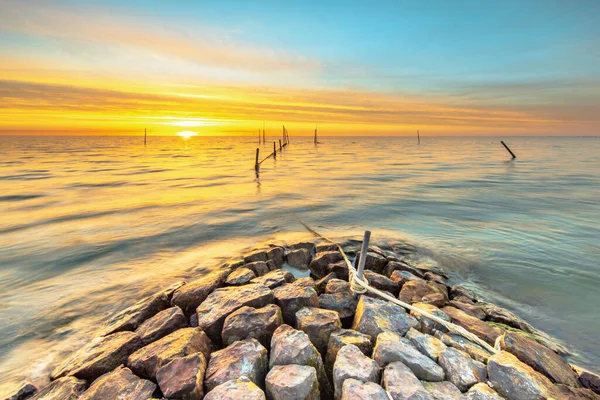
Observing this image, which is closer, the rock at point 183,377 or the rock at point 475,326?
the rock at point 183,377

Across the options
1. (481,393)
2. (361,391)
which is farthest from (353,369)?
(481,393)

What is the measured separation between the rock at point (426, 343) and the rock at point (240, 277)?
105 inches

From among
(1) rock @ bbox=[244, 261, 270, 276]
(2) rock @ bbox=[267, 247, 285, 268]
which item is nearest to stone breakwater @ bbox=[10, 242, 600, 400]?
(1) rock @ bbox=[244, 261, 270, 276]

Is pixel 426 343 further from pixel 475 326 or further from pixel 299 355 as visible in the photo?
pixel 299 355

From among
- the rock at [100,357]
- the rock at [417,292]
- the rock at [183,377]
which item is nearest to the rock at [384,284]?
the rock at [417,292]


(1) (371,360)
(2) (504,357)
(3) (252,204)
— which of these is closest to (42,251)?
(3) (252,204)

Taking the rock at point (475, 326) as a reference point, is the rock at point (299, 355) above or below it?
above

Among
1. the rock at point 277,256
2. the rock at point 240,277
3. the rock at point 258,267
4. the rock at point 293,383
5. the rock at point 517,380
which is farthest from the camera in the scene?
the rock at point 277,256

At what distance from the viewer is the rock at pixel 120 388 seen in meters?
2.76

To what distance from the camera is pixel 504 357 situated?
120 inches

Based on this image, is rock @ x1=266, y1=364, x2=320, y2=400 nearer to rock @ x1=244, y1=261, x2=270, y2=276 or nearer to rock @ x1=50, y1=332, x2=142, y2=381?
rock @ x1=50, y1=332, x2=142, y2=381

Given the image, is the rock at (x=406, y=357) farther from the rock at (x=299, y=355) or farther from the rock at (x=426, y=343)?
the rock at (x=299, y=355)

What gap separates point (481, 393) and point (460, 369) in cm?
27

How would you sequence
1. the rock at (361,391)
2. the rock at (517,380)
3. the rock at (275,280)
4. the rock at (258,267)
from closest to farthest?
the rock at (361,391) < the rock at (517,380) < the rock at (275,280) < the rock at (258,267)
